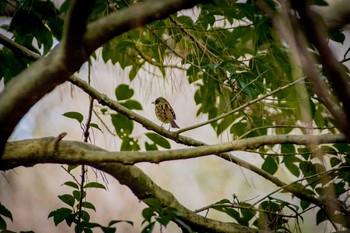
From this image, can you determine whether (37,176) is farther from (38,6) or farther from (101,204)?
(38,6)

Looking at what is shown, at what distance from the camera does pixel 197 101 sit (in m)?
2.00

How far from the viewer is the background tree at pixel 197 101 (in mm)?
800

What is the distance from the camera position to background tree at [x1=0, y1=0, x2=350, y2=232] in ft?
2.63

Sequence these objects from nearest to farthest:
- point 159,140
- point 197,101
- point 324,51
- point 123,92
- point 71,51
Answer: point 324,51 < point 71,51 < point 123,92 < point 159,140 < point 197,101

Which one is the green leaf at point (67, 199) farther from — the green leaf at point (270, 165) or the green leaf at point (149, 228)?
the green leaf at point (270, 165)

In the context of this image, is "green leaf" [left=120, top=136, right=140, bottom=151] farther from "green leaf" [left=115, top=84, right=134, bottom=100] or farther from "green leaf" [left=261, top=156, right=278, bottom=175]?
"green leaf" [left=261, top=156, right=278, bottom=175]

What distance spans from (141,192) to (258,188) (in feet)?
7.17

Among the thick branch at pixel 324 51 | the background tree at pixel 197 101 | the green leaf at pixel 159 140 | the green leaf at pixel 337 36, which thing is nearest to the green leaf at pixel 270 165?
the background tree at pixel 197 101

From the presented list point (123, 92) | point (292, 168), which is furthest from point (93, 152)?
point (292, 168)

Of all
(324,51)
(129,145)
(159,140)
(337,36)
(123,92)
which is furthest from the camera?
(129,145)

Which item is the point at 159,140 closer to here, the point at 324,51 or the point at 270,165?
the point at 270,165

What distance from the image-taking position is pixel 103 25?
819 millimetres

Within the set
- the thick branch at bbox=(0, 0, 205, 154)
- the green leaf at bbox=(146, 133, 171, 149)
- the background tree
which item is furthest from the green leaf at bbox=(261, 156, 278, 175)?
the thick branch at bbox=(0, 0, 205, 154)

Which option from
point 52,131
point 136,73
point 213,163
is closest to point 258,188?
point 213,163
